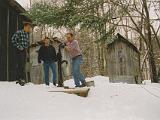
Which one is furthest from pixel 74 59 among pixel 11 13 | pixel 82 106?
pixel 11 13

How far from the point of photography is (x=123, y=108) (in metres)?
9.48

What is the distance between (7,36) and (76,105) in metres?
6.56

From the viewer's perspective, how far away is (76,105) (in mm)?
9469

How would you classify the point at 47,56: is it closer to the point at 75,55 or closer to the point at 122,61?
the point at 75,55

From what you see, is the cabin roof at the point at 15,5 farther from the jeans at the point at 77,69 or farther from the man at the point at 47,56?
the jeans at the point at 77,69

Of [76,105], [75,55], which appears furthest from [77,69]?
[76,105]

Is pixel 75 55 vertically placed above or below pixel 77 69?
above

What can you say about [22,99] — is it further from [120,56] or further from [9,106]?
[120,56]

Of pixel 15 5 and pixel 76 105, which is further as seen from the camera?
pixel 15 5

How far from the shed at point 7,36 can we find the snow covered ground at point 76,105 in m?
3.56

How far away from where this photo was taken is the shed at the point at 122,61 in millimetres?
26234

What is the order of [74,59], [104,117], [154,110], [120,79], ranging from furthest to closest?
1. [120,79]
2. [74,59]
3. [154,110]
4. [104,117]

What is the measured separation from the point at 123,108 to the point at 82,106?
104 cm

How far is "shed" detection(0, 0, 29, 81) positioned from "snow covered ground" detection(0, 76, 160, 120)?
3559 mm
